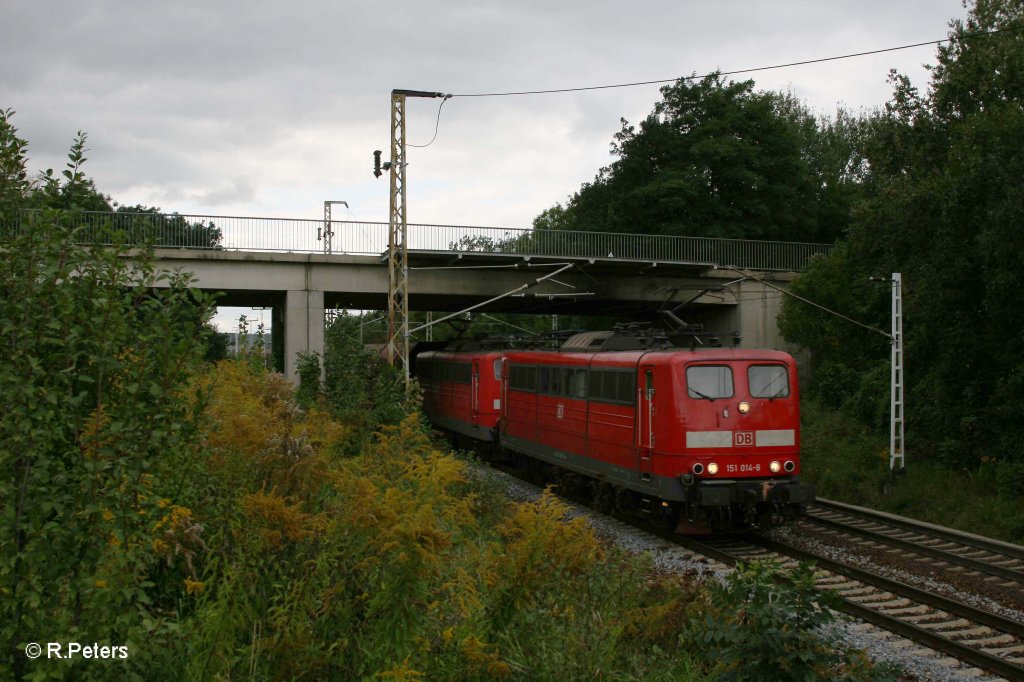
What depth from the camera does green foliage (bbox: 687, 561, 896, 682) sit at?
231 inches

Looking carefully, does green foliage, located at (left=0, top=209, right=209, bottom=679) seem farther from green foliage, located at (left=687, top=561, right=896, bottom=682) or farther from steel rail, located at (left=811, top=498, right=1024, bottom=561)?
steel rail, located at (left=811, top=498, right=1024, bottom=561)

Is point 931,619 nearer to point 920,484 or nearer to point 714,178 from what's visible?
point 920,484

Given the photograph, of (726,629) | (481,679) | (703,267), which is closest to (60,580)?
(481,679)

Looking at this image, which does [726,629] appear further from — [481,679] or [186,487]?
[186,487]

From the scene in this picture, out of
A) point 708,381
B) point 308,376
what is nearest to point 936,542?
point 708,381

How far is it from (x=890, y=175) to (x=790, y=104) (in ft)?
117

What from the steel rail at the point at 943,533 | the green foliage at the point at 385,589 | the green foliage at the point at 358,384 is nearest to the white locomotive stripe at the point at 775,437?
the steel rail at the point at 943,533

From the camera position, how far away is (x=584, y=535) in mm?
7945

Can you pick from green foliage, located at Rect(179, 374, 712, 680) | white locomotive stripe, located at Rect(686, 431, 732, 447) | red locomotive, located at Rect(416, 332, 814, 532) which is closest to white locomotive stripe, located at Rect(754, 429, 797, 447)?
red locomotive, located at Rect(416, 332, 814, 532)

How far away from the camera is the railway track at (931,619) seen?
27.0ft

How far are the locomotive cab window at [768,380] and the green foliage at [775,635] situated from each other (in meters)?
6.73

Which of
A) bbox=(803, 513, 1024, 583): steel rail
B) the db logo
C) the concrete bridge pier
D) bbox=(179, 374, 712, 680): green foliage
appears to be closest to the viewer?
bbox=(179, 374, 712, 680): green foliage

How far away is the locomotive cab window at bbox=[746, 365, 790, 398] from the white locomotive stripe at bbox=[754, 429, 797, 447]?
0.54 m

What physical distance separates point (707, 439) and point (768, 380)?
55.9 inches
